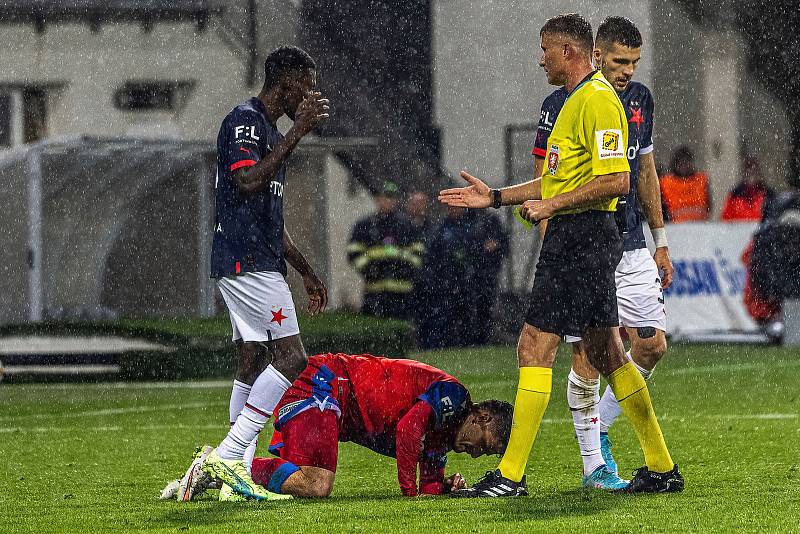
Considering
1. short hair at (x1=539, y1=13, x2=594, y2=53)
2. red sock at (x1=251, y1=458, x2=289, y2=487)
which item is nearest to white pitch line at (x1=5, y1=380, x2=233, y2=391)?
red sock at (x1=251, y1=458, x2=289, y2=487)

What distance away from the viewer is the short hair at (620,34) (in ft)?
23.9

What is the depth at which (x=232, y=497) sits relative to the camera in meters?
6.73

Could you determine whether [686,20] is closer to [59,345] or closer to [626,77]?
[59,345]

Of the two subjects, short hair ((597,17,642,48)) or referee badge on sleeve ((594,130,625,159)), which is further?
short hair ((597,17,642,48))

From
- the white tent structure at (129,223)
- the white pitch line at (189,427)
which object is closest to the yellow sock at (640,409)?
the white pitch line at (189,427)

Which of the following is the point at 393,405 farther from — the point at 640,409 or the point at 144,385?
the point at 144,385

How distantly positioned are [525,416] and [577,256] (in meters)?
0.67

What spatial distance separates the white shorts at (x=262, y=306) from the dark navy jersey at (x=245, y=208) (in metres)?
0.05

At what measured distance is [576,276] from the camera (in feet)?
21.1

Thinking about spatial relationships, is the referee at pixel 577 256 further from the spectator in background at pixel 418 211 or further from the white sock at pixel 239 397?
the spectator in background at pixel 418 211

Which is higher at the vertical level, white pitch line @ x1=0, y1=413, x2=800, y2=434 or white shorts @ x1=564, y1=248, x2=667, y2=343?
white shorts @ x1=564, y1=248, x2=667, y2=343

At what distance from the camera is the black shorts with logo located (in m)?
6.43

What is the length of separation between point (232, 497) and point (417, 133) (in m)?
17.4

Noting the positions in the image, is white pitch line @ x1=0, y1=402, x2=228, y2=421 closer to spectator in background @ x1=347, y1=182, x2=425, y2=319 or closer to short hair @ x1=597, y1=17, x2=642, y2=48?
spectator in background @ x1=347, y1=182, x2=425, y2=319
